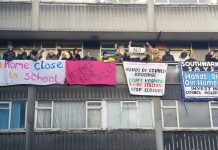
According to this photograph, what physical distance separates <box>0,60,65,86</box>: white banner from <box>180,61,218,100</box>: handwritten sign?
4765 millimetres

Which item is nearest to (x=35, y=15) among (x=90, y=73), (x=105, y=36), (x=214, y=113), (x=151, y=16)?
(x=105, y=36)

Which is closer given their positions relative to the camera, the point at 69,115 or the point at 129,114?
the point at 69,115

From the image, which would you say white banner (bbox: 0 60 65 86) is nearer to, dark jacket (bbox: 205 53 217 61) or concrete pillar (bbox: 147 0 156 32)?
concrete pillar (bbox: 147 0 156 32)

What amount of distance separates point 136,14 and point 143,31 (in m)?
0.87

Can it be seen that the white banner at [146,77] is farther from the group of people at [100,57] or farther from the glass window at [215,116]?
the glass window at [215,116]

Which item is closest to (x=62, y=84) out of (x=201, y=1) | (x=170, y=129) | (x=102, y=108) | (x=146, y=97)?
(x=102, y=108)

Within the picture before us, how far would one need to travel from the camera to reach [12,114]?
17203 mm

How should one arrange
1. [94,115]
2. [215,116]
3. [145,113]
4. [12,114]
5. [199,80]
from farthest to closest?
[199,80]
[215,116]
[145,113]
[94,115]
[12,114]

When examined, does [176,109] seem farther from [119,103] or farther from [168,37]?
[168,37]

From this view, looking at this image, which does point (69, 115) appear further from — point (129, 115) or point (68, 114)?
point (129, 115)

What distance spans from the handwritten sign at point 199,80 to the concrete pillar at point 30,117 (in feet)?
18.9

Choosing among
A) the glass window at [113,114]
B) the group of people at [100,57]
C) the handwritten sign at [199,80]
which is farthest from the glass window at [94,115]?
the handwritten sign at [199,80]

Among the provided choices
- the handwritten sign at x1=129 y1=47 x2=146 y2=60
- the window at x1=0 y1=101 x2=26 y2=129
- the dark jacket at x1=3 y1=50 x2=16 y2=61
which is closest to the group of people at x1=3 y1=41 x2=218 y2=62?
the dark jacket at x1=3 y1=50 x2=16 y2=61

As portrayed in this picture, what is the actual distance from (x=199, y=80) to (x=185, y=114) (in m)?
1.49
